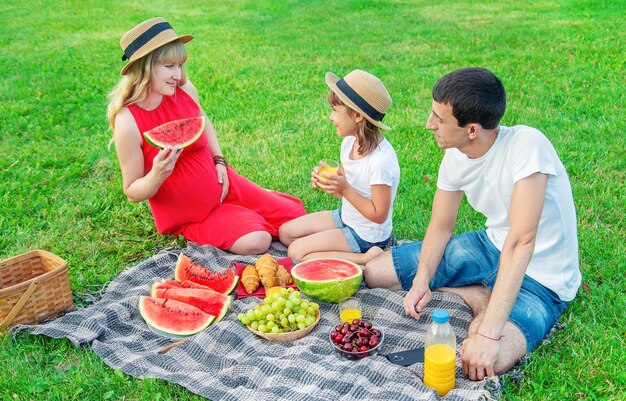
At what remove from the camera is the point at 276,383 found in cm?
366

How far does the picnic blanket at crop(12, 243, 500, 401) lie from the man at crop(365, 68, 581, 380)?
16 centimetres

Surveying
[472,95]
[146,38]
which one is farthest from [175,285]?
[472,95]

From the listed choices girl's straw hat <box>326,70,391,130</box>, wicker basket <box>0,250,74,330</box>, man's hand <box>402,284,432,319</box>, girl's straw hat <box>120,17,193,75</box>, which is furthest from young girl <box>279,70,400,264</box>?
wicker basket <box>0,250,74,330</box>

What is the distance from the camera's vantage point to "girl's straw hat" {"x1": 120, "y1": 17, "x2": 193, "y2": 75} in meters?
4.92

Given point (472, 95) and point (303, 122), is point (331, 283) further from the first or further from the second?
point (303, 122)

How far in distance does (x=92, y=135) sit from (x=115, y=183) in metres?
1.72

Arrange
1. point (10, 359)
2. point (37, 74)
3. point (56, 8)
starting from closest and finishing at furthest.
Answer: point (10, 359)
point (37, 74)
point (56, 8)

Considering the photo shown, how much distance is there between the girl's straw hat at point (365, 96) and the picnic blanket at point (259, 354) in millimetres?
1222

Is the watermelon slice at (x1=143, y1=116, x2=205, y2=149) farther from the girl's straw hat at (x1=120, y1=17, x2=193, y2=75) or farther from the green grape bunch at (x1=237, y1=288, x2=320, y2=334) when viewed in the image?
the green grape bunch at (x1=237, y1=288, x2=320, y2=334)

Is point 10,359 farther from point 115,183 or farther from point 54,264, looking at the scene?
point 115,183

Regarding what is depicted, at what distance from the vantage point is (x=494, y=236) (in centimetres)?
434

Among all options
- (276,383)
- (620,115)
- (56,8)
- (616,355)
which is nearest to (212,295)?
(276,383)

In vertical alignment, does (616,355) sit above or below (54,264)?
below

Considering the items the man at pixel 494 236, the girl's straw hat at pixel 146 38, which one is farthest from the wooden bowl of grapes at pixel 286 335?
Result: the girl's straw hat at pixel 146 38
